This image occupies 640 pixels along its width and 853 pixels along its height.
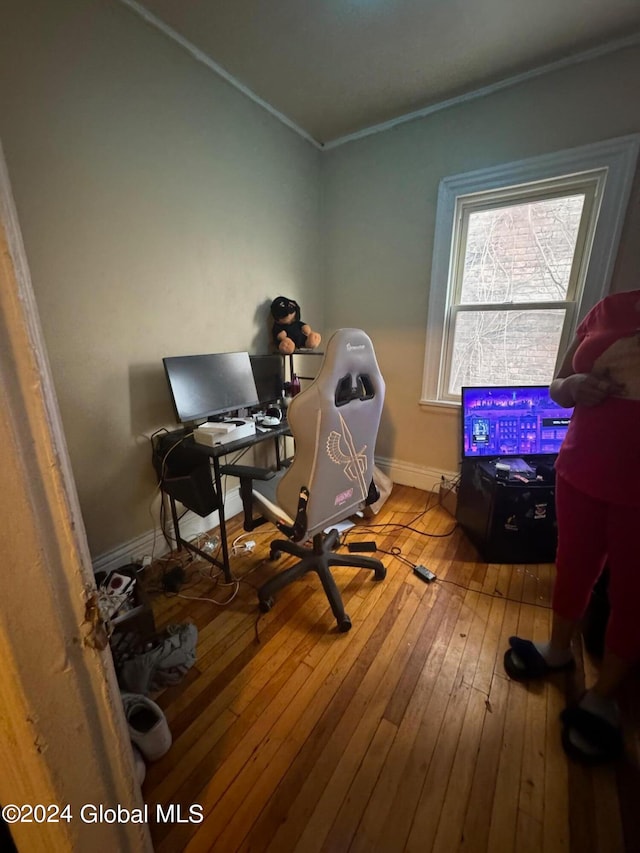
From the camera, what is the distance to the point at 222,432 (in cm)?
161

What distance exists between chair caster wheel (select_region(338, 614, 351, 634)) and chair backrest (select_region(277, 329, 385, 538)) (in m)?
0.41

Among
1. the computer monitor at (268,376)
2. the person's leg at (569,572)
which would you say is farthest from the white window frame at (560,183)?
the person's leg at (569,572)

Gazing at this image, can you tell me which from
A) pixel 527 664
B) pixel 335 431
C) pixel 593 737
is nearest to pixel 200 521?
pixel 335 431

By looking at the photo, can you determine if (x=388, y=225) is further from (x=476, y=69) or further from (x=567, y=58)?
(x=567, y=58)

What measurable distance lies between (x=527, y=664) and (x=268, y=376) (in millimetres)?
1964

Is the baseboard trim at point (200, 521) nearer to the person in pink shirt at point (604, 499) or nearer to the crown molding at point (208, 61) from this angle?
the person in pink shirt at point (604, 499)

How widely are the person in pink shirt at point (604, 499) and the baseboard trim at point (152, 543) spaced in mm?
1804

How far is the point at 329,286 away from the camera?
9.07ft

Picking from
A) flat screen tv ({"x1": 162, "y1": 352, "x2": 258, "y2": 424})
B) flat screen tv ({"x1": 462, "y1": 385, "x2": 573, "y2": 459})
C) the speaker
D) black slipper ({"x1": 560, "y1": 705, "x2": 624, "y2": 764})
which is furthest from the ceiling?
black slipper ({"x1": 560, "y1": 705, "x2": 624, "y2": 764})

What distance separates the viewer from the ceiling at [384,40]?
56.7 inches

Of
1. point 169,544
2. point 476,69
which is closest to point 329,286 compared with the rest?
point 476,69

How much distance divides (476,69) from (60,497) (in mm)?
2685

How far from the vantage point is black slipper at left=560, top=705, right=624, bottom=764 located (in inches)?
38.1

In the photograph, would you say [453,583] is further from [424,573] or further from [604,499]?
[604,499]
